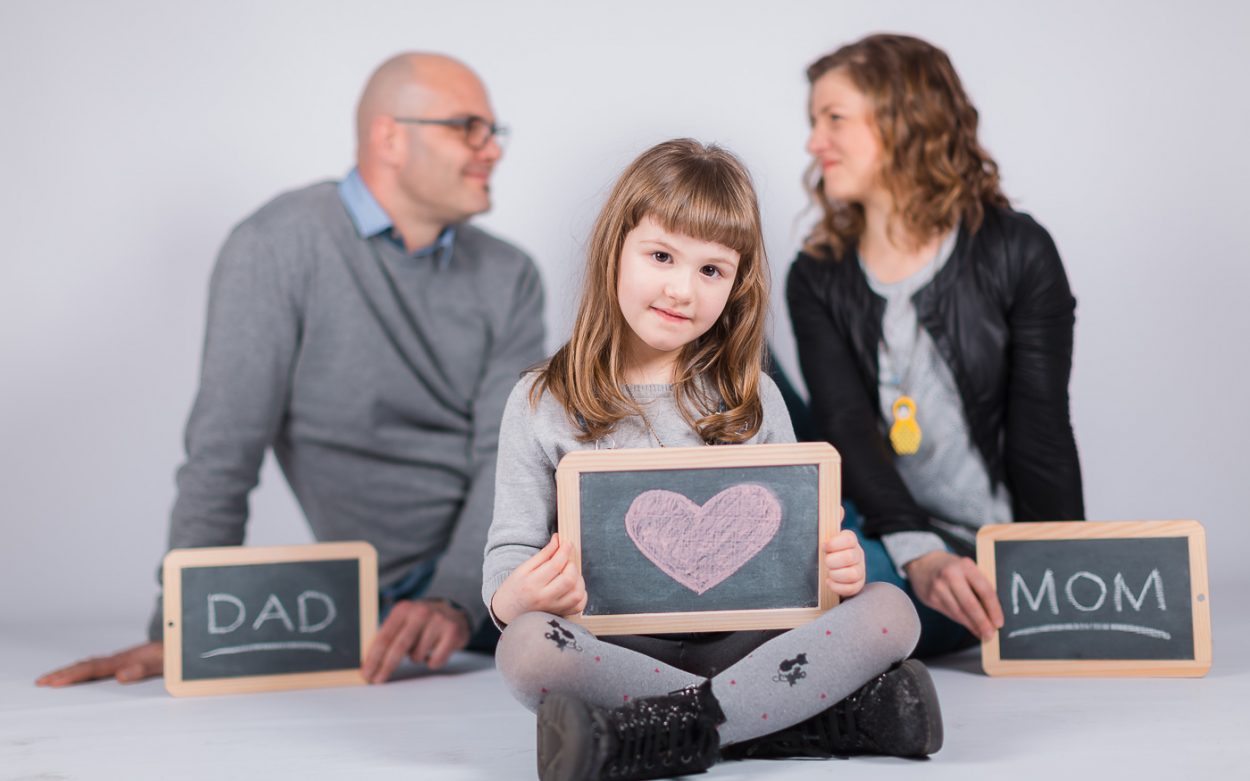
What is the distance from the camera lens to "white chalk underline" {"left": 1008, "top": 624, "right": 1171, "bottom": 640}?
7.77 feet

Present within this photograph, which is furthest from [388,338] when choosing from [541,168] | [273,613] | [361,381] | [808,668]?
[808,668]

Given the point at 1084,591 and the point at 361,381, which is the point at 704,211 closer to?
the point at 1084,591

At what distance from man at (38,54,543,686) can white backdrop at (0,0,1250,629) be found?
633 millimetres

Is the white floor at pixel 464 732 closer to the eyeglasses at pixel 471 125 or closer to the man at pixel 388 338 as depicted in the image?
the man at pixel 388 338

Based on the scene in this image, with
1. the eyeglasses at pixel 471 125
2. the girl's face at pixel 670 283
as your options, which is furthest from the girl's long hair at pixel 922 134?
the girl's face at pixel 670 283

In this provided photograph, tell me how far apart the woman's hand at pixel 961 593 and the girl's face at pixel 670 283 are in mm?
753

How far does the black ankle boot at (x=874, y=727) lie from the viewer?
5.87ft

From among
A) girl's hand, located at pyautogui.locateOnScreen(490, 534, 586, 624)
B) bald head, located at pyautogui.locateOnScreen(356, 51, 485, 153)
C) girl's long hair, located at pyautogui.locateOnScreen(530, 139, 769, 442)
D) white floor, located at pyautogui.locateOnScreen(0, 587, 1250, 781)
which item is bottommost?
white floor, located at pyautogui.locateOnScreen(0, 587, 1250, 781)

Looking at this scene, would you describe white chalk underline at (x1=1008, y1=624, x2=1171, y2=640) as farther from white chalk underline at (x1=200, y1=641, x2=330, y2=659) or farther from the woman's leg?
white chalk underline at (x1=200, y1=641, x2=330, y2=659)

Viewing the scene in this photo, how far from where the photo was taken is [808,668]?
1.80m

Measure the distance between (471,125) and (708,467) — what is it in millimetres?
1331

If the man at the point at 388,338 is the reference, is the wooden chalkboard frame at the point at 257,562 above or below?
below

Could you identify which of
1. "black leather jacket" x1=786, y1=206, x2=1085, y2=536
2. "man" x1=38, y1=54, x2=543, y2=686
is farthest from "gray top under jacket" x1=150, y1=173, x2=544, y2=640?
"black leather jacket" x1=786, y1=206, x2=1085, y2=536

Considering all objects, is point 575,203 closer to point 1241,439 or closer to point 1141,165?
point 1141,165
